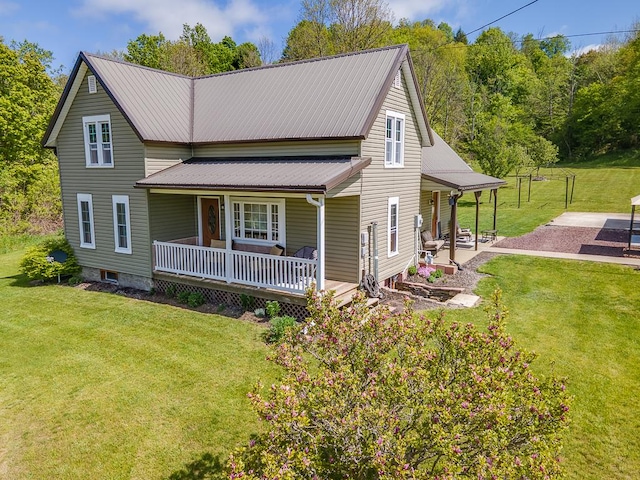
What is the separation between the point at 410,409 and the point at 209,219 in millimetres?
12587

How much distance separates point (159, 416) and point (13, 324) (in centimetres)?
732

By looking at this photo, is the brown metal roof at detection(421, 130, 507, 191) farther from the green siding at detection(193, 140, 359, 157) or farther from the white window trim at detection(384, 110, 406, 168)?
the green siding at detection(193, 140, 359, 157)

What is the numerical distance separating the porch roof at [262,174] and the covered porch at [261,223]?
0.03 meters

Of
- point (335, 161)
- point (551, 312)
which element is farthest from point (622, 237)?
point (335, 161)

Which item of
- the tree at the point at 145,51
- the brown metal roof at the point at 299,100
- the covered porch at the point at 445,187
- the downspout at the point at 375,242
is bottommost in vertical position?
the downspout at the point at 375,242

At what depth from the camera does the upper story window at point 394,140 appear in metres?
13.9

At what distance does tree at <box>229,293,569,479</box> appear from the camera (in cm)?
371

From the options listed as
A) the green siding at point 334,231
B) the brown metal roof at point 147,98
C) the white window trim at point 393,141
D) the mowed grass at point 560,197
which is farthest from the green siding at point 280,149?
the mowed grass at point 560,197

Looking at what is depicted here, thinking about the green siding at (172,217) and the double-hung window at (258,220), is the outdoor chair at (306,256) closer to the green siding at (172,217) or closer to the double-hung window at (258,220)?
the double-hung window at (258,220)

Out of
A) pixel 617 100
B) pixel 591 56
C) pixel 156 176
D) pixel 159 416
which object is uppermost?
pixel 591 56

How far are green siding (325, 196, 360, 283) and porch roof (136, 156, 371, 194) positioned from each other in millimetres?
1215

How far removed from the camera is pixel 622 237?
841 inches

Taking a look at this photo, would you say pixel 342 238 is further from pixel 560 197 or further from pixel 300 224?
pixel 560 197

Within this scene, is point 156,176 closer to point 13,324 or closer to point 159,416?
point 13,324
